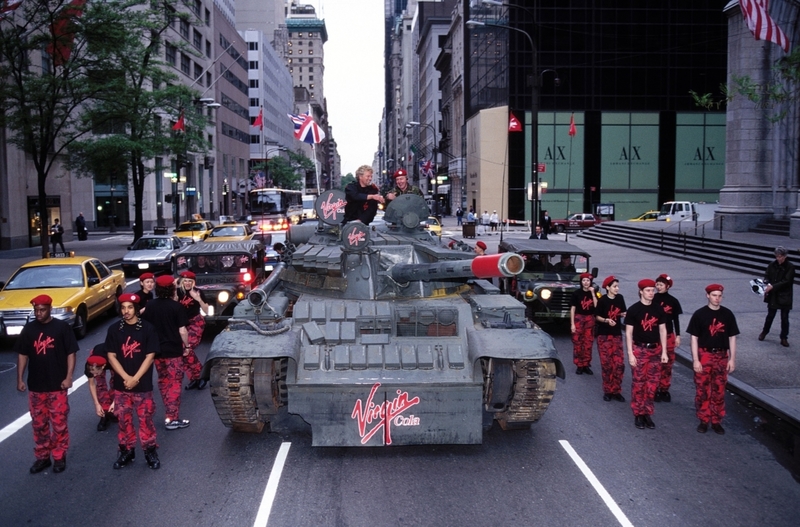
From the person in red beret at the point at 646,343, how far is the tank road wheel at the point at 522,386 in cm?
155

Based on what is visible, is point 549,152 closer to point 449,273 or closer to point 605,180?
point 605,180

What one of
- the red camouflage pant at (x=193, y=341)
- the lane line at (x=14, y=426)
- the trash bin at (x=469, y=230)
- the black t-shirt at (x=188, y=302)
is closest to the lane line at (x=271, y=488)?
the red camouflage pant at (x=193, y=341)

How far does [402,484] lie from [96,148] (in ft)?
104

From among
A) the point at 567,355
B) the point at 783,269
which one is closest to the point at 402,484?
the point at 567,355

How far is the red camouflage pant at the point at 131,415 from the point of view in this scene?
752cm

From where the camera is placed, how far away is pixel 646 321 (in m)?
9.02

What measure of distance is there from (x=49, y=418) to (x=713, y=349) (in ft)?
24.7

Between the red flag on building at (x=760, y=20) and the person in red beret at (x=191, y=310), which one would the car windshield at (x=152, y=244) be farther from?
the red flag on building at (x=760, y=20)

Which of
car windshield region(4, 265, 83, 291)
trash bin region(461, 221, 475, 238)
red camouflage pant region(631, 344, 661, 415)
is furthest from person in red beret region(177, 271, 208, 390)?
trash bin region(461, 221, 475, 238)

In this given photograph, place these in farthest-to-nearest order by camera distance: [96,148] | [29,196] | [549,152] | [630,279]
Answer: [549,152]
[29,196]
[96,148]
[630,279]

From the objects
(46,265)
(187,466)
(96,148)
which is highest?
(96,148)

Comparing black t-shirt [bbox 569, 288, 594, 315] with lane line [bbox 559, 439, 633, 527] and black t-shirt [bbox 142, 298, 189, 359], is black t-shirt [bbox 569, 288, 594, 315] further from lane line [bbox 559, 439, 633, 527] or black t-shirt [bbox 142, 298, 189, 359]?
black t-shirt [bbox 142, 298, 189, 359]

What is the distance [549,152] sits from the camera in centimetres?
5641

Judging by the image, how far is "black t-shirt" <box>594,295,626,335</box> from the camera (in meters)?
10.3
